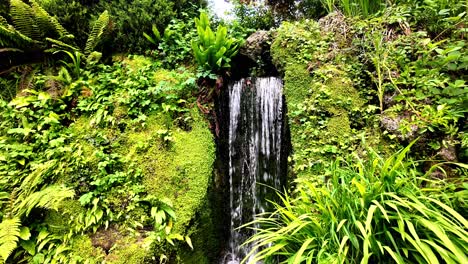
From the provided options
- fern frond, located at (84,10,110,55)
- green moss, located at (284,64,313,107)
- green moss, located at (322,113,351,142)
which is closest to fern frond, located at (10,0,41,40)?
fern frond, located at (84,10,110,55)

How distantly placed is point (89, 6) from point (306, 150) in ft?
15.1

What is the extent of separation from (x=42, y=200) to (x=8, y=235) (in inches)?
14.3

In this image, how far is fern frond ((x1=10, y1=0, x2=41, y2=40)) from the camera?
3.46 metres

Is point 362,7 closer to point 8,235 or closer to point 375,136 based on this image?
point 375,136

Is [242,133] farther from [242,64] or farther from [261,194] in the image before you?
[242,64]

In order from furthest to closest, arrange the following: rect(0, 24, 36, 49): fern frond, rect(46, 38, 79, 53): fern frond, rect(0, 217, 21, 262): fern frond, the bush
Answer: the bush → rect(46, 38, 79, 53): fern frond → rect(0, 24, 36, 49): fern frond → rect(0, 217, 21, 262): fern frond

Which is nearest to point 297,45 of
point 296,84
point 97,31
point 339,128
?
point 296,84

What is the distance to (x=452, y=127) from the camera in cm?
227

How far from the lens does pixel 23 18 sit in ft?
11.5

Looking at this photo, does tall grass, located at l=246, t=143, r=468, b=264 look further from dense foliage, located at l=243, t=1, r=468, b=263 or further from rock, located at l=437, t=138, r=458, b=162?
rock, located at l=437, t=138, r=458, b=162

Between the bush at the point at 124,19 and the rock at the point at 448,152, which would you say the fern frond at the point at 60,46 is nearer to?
the bush at the point at 124,19

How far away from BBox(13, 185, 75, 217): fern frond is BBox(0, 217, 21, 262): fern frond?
0.11 m

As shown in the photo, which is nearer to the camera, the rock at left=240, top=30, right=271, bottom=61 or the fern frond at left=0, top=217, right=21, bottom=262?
the fern frond at left=0, top=217, right=21, bottom=262

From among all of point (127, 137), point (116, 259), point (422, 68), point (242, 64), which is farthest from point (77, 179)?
point (422, 68)
